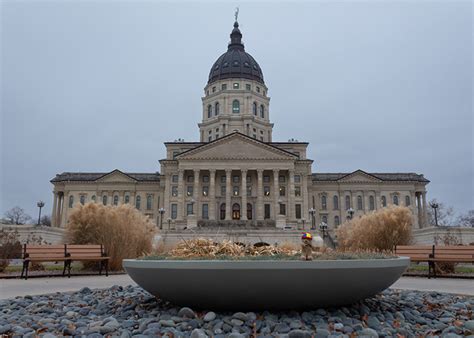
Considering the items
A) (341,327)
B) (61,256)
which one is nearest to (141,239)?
(61,256)

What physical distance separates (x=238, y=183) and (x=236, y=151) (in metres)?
5.75

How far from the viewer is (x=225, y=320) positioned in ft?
17.9

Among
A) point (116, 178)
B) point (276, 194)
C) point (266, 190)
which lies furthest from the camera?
point (116, 178)

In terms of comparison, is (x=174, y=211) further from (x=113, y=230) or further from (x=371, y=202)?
(x=113, y=230)

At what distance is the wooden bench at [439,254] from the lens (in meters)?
12.9

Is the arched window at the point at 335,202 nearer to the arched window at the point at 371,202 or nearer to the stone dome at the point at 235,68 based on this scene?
the arched window at the point at 371,202

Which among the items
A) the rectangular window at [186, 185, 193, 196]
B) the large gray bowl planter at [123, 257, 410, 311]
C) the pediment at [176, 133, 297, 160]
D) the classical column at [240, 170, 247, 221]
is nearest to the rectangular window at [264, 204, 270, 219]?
the classical column at [240, 170, 247, 221]

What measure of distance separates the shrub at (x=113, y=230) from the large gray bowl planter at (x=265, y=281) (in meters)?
11.2

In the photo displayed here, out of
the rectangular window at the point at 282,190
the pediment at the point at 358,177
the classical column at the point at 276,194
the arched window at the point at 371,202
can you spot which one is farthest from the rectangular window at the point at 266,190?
the arched window at the point at 371,202

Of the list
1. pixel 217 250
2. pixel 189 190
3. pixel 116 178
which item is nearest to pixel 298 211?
pixel 189 190

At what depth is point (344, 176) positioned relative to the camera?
66312mm

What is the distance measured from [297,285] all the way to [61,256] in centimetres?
1074

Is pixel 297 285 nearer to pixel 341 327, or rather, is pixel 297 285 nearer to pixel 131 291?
pixel 341 327

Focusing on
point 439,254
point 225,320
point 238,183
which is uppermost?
point 238,183
